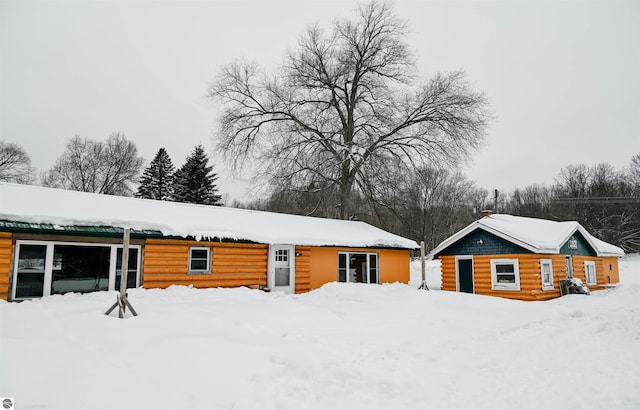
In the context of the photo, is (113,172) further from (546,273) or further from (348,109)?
(546,273)

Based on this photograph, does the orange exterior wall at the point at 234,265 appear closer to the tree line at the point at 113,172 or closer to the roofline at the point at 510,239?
the roofline at the point at 510,239

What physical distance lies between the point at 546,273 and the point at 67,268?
17852 millimetres

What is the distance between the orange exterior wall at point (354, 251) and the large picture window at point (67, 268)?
6754 mm

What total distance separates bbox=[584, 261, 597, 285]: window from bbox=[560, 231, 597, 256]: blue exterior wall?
51 cm

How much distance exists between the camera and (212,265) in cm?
1352

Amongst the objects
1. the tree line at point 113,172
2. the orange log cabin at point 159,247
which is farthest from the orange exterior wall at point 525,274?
the tree line at point 113,172

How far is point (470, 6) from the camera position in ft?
136

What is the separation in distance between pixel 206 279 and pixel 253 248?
2.06 meters

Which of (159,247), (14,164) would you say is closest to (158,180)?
(14,164)

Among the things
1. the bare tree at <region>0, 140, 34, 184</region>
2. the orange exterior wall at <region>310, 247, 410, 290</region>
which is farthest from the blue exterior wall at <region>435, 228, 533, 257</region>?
the bare tree at <region>0, 140, 34, 184</region>

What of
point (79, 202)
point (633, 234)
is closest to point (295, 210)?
point (79, 202)

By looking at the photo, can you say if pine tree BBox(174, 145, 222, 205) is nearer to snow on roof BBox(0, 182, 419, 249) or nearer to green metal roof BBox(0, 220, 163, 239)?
snow on roof BBox(0, 182, 419, 249)

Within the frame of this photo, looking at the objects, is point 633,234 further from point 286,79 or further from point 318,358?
point 318,358

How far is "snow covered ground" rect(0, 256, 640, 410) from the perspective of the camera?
468cm
